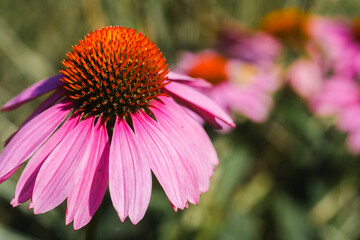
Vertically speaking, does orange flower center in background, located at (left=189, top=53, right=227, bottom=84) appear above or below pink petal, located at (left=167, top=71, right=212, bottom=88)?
below

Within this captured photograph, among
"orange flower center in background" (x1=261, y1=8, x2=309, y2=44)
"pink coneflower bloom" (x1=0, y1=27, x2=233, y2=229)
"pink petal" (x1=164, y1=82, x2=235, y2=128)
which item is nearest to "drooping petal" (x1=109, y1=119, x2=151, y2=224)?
"pink coneflower bloom" (x1=0, y1=27, x2=233, y2=229)

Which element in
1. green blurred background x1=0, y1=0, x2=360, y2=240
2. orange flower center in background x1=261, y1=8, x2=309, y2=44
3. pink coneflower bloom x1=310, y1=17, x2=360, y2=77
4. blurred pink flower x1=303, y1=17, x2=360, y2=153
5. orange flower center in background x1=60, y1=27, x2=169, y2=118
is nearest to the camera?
orange flower center in background x1=60, y1=27, x2=169, y2=118

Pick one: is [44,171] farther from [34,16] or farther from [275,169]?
[34,16]

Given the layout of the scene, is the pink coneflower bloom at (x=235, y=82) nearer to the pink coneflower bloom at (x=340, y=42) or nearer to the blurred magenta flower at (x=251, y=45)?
the blurred magenta flower at (x=251, y=45)

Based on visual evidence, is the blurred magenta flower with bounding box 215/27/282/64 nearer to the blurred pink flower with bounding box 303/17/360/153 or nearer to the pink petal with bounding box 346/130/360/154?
the blurred pink flower with bounding box 303/17/360/153

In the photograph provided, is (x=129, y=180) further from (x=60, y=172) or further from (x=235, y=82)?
(x=235, y=82)

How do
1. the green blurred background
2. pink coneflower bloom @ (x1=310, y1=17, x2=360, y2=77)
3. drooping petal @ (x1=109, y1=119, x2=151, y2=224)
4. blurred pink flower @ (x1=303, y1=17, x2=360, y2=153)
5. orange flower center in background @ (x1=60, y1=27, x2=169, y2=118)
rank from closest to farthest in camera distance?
drooping petal @ (x1=109, y1=119, x2=151, y2=224)
orange flower center in background @ (x1=60, y1=27, x2=169, y2=118)
the green blurred background
blurred pink flower @ (x1=303, y1=17, x2=360, y2=153)
pink coneflower bloom @ (x1=310, y1=17, x2=360, y2=77)

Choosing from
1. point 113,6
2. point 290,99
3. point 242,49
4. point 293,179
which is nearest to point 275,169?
point 293,179
